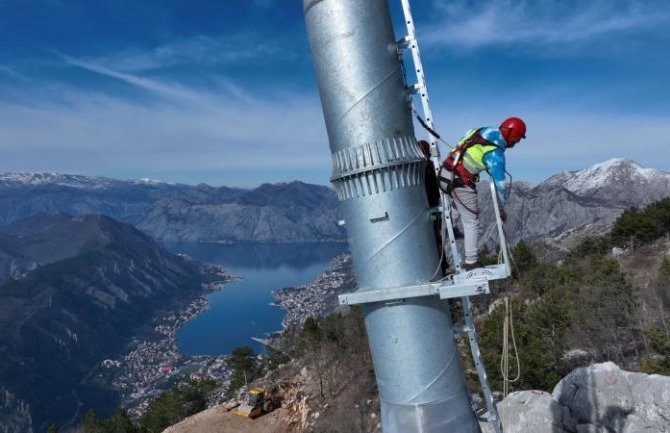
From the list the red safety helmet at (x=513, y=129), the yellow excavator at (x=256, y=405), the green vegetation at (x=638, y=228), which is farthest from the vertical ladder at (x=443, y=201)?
the green vegetation at (x=638, y=228)

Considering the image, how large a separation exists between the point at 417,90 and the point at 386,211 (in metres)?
1.22

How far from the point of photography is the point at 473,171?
4.73m

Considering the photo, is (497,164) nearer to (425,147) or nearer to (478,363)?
(425,147)

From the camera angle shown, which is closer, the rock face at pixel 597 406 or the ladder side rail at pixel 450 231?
the ladder side rail at pixel 450 231

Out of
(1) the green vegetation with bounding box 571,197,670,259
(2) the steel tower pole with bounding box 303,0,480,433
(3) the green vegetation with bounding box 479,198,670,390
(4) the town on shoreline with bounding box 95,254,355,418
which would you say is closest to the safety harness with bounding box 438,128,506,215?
(2) the steel tower pole with bounding box 303,0,480,433

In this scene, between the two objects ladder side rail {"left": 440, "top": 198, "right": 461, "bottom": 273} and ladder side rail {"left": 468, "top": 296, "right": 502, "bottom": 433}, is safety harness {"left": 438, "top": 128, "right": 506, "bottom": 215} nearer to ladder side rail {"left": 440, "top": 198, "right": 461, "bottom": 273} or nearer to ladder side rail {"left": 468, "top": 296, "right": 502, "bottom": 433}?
ladder side rail {"left": 440, "top": 198, "right": 461, "bottom": 273}

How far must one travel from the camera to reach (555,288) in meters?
34.7

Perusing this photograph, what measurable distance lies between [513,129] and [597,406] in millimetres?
10748

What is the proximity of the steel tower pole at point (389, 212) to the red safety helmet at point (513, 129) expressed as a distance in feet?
3.82

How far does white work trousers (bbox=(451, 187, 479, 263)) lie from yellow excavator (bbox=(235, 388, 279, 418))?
25.3 m

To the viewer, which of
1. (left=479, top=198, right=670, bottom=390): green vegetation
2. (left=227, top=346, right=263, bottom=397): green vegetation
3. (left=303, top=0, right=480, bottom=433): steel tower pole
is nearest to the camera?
(left=303, top=0, right=480, bottom=433): steel tower pole

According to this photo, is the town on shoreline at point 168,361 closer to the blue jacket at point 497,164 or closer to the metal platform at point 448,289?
the blue jacket at point 497,164

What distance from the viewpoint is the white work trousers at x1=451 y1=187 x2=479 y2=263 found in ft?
15.5

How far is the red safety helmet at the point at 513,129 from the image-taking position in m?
4.93
